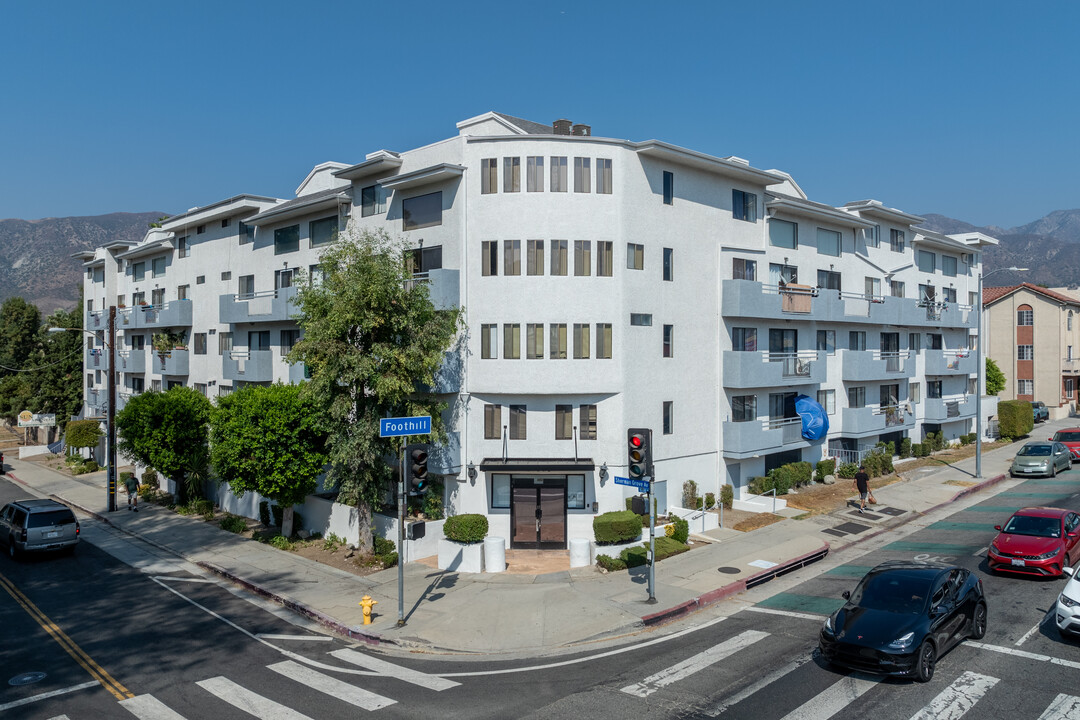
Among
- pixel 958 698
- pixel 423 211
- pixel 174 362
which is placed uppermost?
pixel 423 211

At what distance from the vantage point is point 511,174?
25.2 meters


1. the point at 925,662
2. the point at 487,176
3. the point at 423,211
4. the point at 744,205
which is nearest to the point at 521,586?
the point at 925,662

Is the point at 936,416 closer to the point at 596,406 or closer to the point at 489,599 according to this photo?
the point at 596,406

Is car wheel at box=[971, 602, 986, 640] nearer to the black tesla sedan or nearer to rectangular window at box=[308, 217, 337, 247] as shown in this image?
the black tesla sedan

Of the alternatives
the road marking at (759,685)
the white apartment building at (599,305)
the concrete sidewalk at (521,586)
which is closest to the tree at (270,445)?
the concrete sidewalk at (521,586)

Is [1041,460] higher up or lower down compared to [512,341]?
lower down

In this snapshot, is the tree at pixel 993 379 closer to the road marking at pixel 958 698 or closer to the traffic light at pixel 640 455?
the traffic light at pixel 640 455

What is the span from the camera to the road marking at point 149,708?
484 inches

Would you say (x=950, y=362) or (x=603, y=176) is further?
(x=950, y=362)

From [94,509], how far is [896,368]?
43803 mm

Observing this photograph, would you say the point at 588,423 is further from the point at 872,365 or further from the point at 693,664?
the point at 872,365

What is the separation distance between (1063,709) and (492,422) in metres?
18.0

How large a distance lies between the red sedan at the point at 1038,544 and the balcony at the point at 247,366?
31.7m

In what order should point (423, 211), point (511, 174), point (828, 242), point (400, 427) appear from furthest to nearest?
point (828, 242)
point (423, 211)
point (511, 174)
point (400, 427)
